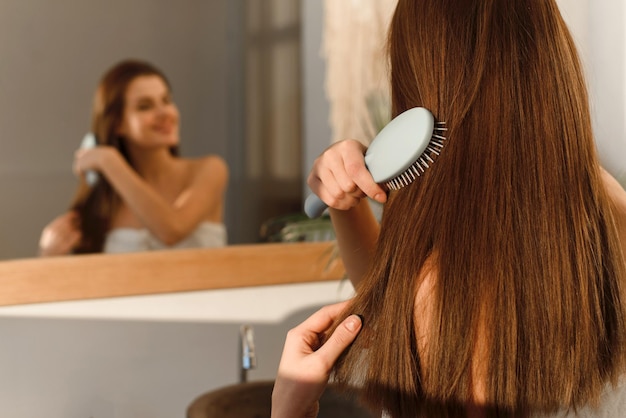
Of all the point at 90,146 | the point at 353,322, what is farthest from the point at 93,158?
the point at 353,322

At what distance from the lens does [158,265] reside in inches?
52.9

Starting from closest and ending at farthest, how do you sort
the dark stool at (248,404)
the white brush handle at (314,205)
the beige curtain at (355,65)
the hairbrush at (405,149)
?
the hairbrush at (405,149) → the white brush handle at (314,205) → the dark stool at (248,404) → the beige curtain at (355,65)

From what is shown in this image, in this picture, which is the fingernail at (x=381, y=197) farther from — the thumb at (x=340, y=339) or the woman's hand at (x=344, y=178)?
the thumb at (x=340, y=339)

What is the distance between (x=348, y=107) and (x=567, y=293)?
2.85 feet

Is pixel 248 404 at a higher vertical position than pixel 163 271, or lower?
lower

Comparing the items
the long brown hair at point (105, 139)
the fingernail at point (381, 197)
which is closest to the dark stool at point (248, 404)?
the long brown hair at point (105, 139)

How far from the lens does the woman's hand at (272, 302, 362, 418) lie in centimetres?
66

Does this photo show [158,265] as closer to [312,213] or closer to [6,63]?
[6,63]

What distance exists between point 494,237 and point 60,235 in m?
0.86

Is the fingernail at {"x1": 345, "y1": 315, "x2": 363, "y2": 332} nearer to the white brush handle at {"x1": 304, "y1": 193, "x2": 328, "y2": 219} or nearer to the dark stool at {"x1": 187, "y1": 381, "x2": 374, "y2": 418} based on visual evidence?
the white brush handle at {"x1": 304, "y1": 193, "x2": 328, "y2": 219}

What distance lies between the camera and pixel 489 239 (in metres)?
0.64

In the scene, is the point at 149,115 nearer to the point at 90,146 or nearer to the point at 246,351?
the point at 90,146

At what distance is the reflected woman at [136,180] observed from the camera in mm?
1274

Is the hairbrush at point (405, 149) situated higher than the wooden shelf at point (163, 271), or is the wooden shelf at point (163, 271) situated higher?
the hairbrush at point (405, 149)
